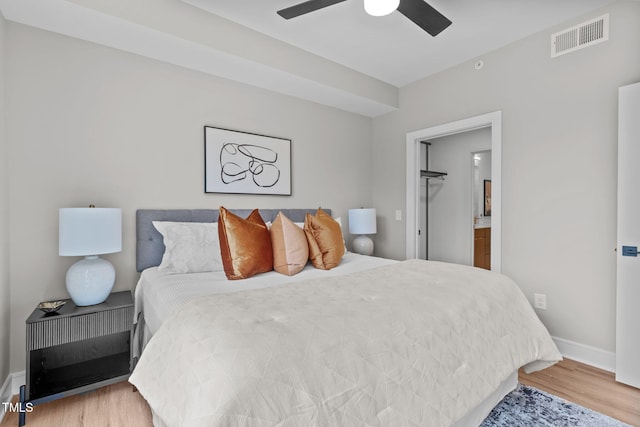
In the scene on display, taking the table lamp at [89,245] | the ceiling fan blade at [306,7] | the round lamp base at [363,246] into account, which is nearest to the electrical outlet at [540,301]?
the round lamp base at [363,246]

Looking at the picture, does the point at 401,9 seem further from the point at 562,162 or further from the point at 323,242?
the point at 562,162

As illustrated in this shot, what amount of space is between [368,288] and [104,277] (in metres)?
1.66

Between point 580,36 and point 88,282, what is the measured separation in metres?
3.89

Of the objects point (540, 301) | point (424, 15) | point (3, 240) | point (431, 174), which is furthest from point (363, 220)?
point (3, 240)

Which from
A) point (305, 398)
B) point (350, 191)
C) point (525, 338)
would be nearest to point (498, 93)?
point (350, 191)

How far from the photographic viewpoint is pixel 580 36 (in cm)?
248

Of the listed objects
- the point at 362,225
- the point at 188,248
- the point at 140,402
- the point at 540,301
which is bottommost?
the point at 140,402

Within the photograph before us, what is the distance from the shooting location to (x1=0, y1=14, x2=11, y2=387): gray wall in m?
1.94

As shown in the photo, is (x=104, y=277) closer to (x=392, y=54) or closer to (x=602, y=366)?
(x=392, y=54)

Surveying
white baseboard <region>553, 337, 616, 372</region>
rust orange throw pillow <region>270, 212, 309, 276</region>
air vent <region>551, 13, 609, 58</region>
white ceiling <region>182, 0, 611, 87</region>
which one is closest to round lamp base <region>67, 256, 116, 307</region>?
rust orange throw pillow <region>270, 212, 309, 276</region>

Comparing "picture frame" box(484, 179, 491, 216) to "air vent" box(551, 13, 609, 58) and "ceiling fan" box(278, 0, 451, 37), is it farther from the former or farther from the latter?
"ceiling fan" box(278, 0, 451, 37)

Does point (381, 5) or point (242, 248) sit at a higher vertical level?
point (381, 5)

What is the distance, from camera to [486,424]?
69.4 inches

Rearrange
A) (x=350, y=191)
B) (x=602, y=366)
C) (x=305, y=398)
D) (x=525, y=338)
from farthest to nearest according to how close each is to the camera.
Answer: (x=350, y=191), (x=602, y=366), (x=525, y=338), (x=305, y=398)
